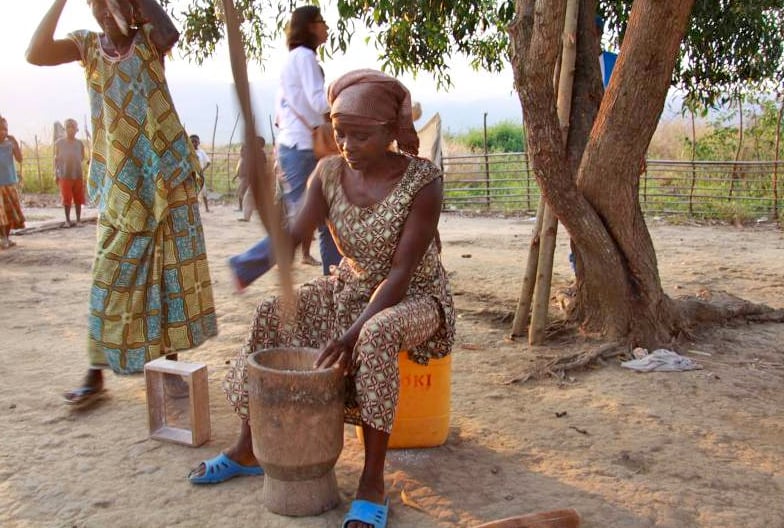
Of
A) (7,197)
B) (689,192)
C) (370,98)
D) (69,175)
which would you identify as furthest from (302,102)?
(689,192)

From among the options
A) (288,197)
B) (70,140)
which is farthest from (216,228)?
(288,197)

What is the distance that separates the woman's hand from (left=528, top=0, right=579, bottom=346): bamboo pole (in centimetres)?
200

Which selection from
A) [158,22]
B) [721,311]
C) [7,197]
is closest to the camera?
[158,22]

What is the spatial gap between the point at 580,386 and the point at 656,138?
17.0 meters

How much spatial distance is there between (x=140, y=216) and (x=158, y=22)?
0.74m

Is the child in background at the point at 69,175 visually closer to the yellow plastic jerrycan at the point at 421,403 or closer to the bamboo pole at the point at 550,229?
the bamboo pole at the point at 550,229

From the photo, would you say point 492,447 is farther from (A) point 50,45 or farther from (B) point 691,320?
(A) point 50,45

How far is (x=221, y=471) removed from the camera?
2.42 m

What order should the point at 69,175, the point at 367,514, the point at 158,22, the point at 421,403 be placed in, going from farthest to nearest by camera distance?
the point at 69,175 → the point at 158,22 → the point at 421,403 → the point at 367,514

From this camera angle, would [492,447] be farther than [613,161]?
No

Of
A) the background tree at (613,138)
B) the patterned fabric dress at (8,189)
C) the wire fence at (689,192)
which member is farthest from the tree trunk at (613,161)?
the patterned fabric dress at (8,189)

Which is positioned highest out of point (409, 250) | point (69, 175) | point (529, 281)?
point (69, 175)

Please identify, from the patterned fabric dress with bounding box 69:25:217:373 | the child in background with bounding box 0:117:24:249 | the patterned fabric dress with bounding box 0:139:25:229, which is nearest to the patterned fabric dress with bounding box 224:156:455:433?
the patterned fabric dress with bounding box 69:25:217:373

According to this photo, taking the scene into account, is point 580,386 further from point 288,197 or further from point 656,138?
point 656,138
